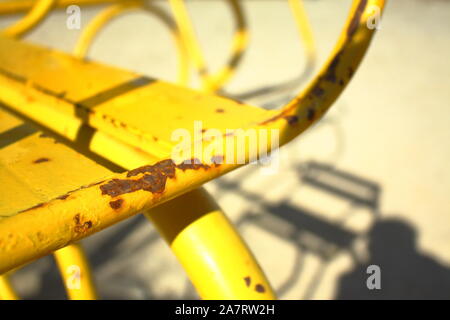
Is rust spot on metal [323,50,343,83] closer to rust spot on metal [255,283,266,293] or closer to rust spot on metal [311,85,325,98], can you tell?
rust spot on metal [311,85,325,98]

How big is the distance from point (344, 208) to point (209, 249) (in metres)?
1.06

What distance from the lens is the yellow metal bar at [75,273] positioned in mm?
567

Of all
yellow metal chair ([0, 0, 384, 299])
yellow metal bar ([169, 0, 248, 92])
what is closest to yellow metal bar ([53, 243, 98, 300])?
yellow metal chair ([0, 0, 384, 299])

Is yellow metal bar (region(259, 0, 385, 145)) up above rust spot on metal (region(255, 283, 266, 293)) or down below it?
above

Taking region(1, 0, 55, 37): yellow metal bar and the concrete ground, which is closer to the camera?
region(1, 0, 55, 37): yellow metal bar

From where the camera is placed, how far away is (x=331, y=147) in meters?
1.75

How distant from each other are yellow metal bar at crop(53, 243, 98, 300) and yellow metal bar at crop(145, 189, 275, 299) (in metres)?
0.22

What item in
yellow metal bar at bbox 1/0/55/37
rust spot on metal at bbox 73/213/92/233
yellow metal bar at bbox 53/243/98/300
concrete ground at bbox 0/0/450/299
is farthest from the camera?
concrete ground at bbox 0/0/450/299

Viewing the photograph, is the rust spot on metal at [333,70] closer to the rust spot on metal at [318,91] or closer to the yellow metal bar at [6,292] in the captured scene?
the rust spot on metal at [318,91]

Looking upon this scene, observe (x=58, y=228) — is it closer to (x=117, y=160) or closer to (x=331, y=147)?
(x=117, y=160)

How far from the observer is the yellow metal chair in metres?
0.27

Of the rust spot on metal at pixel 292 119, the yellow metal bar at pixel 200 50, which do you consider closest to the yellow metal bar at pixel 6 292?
the rust spot on metal at pixel 292 119

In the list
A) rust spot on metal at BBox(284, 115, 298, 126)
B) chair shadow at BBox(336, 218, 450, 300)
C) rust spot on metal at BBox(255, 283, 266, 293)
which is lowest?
chair shadow at BBox(336, 218, 450, 300)

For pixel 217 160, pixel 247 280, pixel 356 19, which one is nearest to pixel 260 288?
pixel 247 280
